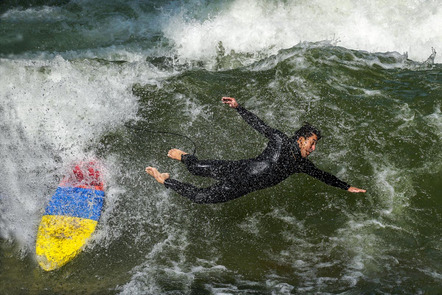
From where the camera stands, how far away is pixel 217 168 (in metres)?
5.14

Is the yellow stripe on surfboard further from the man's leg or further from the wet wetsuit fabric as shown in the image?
the man's leg

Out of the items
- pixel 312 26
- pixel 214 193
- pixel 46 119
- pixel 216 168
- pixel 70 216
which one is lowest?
pixel 70 216

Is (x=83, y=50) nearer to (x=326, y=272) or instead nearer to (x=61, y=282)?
(x=61, y=282)

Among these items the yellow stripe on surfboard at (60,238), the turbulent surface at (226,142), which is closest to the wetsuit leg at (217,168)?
the turbulent surface at (226,142)

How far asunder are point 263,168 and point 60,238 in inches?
98.4

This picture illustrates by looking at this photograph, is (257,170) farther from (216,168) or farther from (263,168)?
(216,168)

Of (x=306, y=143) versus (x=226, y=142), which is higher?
(x=226, y=142)

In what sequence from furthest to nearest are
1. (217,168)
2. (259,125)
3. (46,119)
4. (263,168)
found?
1. (46,119)
2. (217,168)
3. (259,125)
4. (263,168)

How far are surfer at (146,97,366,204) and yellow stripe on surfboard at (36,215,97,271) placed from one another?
1.13 meters

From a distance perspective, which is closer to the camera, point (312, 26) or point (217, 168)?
point (217, 168)

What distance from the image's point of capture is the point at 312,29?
935cm

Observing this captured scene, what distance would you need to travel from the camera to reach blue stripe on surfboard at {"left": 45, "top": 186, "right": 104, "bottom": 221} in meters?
5.47

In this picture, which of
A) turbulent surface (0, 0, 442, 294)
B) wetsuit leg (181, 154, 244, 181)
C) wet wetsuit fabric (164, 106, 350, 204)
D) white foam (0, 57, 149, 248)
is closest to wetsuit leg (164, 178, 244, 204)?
wet wetsuit fabric (164, 106, 350, 204)

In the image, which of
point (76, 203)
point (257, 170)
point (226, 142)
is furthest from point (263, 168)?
point (76, 203)
